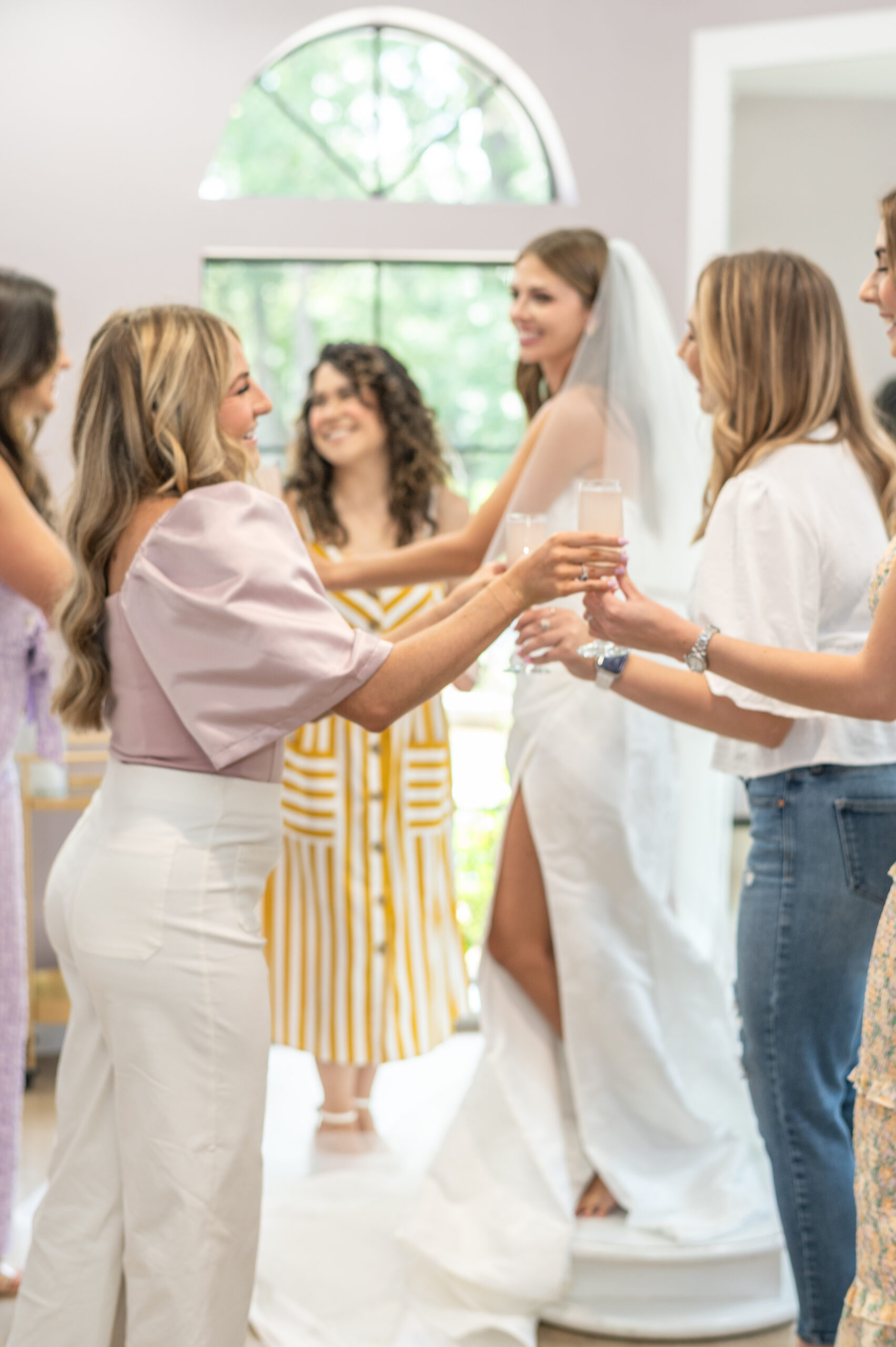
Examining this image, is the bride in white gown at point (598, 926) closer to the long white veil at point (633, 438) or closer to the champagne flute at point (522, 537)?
the long white veil at point (633, 438)

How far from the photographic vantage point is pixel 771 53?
3.57 meters

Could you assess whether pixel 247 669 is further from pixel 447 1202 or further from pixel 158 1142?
pixel 447 1202

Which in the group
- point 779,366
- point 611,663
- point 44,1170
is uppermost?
point 779,366

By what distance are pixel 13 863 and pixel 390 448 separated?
1.37 m

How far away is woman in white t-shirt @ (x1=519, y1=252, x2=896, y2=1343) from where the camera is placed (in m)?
1.82

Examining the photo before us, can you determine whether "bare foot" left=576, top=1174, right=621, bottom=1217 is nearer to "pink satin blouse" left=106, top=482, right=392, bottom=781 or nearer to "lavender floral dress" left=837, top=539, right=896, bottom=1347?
"lavender floral dress" left=837, top=539, right=896, bottom=1347

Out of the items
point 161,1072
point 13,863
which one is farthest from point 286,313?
point 161,1072

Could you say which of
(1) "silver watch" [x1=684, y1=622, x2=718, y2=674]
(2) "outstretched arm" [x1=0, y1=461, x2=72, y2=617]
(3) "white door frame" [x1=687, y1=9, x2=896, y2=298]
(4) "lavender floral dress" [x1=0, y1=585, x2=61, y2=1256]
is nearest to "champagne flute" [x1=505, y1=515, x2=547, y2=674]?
(1) "silver watch" [x1=684, y1=622, x2=718, y2=674]

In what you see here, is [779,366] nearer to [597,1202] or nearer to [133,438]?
[133,438]

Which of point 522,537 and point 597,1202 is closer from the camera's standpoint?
point 522,537

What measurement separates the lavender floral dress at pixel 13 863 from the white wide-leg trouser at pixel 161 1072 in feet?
2.59

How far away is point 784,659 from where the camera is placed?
1.65 metres

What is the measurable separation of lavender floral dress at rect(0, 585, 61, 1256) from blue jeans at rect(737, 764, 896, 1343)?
1.35 metres

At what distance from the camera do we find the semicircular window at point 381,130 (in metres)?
3.76
